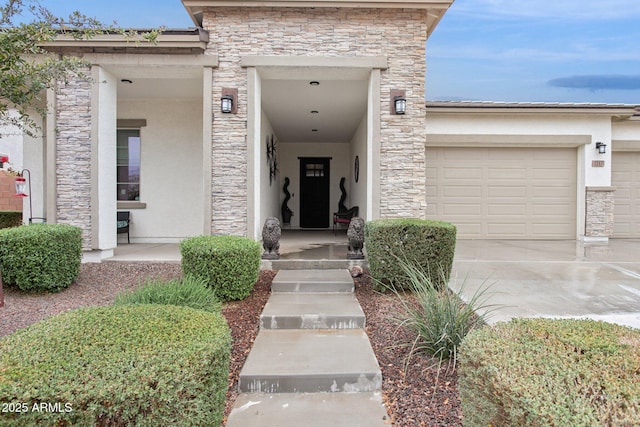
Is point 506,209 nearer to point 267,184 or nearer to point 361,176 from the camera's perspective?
point 361,176

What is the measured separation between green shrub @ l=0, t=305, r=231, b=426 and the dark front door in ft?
36.5

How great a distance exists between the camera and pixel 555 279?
529cm

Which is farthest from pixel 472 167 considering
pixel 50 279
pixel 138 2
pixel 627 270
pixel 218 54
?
pixel 138 2

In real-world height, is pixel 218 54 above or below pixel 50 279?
above

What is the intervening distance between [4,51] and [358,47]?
15.3ft

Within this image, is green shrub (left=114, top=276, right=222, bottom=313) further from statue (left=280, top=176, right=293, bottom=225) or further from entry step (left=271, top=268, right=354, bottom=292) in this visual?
statue (left=280, top=176, right=293, bottom=225)

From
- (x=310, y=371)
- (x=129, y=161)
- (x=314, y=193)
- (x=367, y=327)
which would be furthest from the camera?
(x=314, y=193)

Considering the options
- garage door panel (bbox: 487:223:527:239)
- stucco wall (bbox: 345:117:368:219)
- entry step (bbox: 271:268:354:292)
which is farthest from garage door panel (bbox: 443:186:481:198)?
entry step (bbox: 271:268:354:292)

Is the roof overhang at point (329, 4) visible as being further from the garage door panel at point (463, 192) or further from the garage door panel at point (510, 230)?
the garage door panel at point (510, 230)

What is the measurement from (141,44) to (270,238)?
3715 mm

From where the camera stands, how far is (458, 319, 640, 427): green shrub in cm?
123

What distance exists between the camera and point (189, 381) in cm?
147

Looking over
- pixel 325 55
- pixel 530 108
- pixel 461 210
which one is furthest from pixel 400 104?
pixel 530 108

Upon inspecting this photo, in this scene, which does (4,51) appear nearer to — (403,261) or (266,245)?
(266,245)
